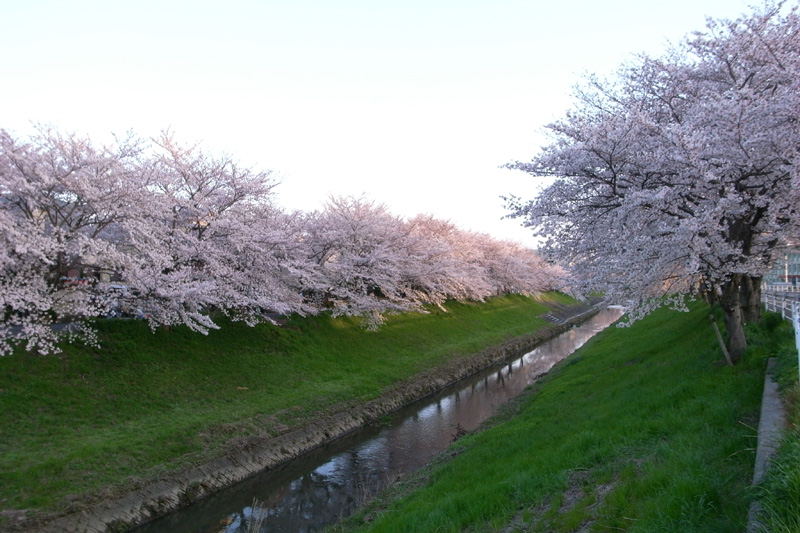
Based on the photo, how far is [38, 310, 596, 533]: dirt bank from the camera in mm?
10383

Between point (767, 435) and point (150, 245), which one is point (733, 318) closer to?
point (767, 435)

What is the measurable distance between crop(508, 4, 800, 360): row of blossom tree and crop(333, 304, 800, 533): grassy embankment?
218cm

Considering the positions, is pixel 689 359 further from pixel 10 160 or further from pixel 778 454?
pixel 10 160

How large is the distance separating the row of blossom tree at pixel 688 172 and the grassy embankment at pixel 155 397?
34.4ft

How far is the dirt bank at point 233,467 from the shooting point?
10.4m

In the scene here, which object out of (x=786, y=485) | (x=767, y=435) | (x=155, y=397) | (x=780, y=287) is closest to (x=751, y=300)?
Result: (x=767, y=435)

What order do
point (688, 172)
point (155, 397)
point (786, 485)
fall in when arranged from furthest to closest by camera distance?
point (155, 397) < point (688, 172) < point (786, 485)

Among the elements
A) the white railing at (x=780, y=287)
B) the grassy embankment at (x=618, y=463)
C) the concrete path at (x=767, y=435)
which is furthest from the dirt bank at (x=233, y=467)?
the white railing at (x=780, y=287)

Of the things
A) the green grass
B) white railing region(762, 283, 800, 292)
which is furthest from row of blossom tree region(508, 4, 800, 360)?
white railing region(762, 283, 800, 292)

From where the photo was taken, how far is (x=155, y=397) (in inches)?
619

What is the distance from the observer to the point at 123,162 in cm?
1617

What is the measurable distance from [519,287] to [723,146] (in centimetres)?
4992

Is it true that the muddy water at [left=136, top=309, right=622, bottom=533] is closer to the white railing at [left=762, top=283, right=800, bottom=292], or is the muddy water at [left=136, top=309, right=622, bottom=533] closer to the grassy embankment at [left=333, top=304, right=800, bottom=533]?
the grassy embankment at [left=333, top=304, right=800, bottom=533]

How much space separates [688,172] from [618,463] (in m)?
5.94
